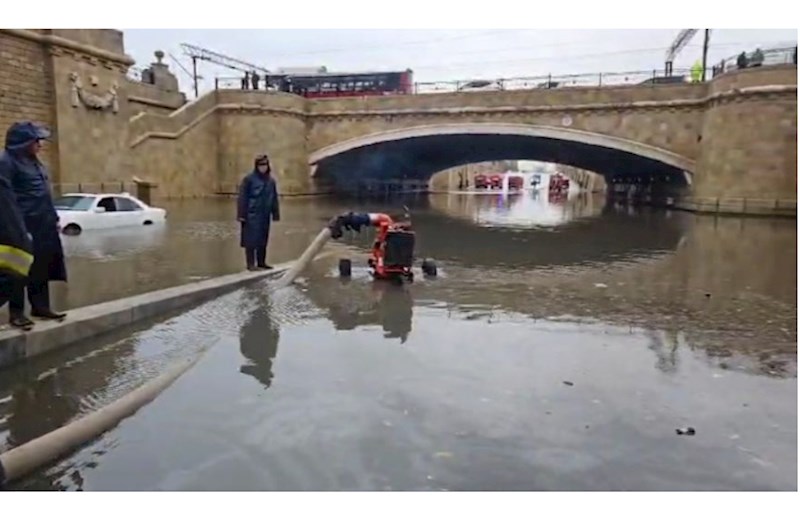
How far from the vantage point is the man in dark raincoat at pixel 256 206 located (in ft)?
30.2

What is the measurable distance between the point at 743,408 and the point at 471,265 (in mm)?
7232

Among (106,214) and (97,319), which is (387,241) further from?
(106,214)

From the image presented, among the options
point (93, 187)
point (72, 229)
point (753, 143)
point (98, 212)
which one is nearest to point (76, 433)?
point (72, 229)

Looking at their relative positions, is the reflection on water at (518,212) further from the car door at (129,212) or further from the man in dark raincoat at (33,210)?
the man in dark raincoat at (33,210)

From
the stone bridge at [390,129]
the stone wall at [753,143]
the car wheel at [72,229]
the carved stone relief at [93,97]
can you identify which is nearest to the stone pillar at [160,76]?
the stone bridge at [390,129]

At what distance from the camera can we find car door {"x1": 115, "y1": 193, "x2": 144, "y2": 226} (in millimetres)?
17312

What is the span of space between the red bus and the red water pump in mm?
33321

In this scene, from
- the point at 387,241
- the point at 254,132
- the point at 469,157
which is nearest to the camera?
the point at 387,241

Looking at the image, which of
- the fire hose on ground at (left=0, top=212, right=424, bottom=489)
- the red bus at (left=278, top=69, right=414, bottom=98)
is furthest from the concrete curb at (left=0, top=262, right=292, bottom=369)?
the red bus at (left=278, top=69, right=414, bottom=98)

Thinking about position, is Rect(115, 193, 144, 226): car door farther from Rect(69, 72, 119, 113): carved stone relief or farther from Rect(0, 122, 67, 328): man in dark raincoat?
Rect(0, 122, 67, 328): man in dark raincoat

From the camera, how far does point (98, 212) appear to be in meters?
16.6

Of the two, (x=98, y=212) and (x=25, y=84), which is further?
(x=25, y=84)

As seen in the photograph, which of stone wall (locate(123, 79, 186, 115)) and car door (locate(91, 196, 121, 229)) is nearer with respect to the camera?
car door (locate(91, 196, 121, 229))

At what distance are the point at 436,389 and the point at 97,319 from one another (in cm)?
330
